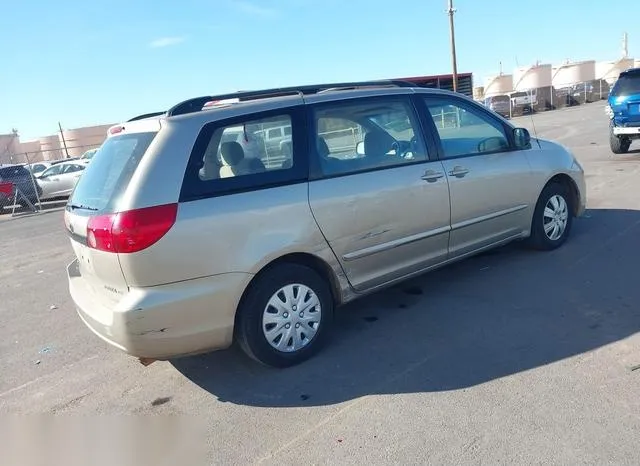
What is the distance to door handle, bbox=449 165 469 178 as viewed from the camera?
461 cm

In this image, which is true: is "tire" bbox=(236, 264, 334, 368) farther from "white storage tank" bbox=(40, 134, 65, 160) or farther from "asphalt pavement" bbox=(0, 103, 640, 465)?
"white storage tank" bbox=(40, 134, 65, 160)

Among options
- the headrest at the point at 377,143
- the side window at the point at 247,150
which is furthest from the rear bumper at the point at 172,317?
the headrest at the point at 377,143

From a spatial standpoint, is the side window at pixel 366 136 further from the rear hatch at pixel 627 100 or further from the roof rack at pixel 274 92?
the rear hatch at pixel 627 100

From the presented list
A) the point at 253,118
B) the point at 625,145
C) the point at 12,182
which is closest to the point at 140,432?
the point at 253,118

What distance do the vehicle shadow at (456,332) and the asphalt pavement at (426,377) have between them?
0.04ft

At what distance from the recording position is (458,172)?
183 inches

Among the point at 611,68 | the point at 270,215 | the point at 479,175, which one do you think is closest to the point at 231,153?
the point at 270,215

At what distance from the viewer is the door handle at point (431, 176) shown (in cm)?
441

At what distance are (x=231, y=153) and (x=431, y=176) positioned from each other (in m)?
1.73

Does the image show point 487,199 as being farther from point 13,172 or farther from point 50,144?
point 50,144

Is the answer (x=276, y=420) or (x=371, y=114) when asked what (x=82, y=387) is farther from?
(x=371, y=114)

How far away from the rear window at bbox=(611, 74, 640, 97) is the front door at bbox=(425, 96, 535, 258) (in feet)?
25.4

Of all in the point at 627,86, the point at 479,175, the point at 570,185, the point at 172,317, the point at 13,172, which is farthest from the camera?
the point at 13,172

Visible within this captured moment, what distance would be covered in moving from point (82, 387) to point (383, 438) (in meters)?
2.26
